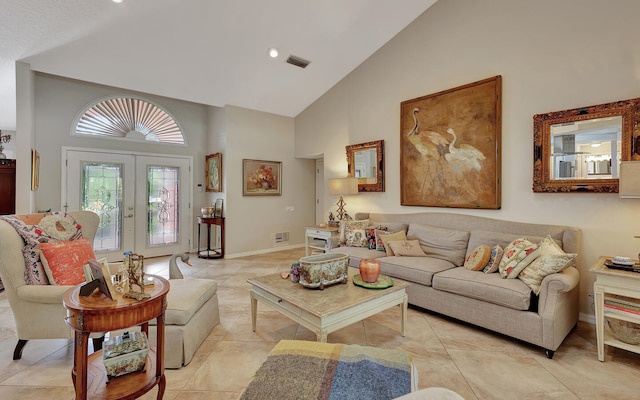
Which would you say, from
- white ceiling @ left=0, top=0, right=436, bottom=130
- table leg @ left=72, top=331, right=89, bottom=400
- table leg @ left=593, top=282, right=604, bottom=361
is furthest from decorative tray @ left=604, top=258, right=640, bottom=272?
white ceiling @ left=0, top=0, right=436, bottom=130

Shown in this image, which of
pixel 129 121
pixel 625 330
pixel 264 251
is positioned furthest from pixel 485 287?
pixel 129 121

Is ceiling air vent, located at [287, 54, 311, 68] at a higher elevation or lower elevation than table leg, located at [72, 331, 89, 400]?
higher

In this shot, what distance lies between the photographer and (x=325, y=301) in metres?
2.16

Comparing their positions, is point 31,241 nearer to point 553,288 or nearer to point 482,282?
point 482,282

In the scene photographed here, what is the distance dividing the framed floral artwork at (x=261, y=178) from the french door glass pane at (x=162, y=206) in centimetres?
147

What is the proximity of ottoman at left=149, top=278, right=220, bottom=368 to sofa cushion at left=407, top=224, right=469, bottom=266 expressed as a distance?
8.54 ft

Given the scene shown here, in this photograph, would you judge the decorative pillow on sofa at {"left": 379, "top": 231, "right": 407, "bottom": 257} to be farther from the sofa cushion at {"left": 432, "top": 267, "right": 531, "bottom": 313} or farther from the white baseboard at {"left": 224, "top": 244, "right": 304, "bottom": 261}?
the white baseboard at {"left": 224, "top": 244, "right": 304, "bottom": 261}

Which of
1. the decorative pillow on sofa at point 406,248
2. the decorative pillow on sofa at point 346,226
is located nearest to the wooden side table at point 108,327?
the decorative pillow on sofa at point 406,248

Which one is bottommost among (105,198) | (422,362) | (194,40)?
(422,362)

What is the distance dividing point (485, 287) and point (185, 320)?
8.26 feet

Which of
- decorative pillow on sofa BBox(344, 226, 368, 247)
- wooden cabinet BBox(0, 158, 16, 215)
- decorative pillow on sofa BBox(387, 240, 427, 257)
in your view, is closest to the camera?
decorative pillow on sofa BBox(387, 240, 427, 257)

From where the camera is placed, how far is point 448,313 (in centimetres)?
296

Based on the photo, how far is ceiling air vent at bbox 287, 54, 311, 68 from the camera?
4.69 meters

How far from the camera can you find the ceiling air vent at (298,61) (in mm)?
4688
